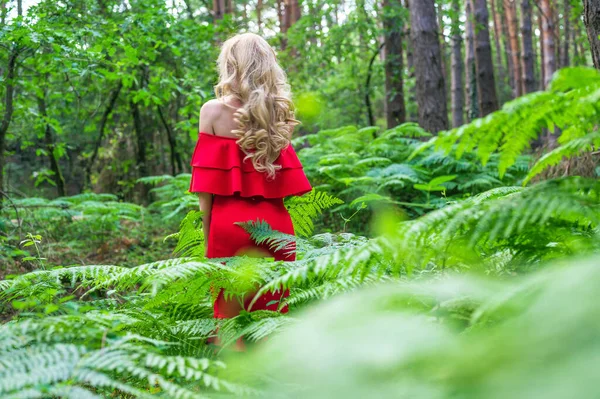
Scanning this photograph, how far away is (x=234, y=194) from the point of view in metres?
3.27

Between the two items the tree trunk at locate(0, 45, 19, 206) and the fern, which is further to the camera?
the tree trunk at locate(0, 45, 19, 206)

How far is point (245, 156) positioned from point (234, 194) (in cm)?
25

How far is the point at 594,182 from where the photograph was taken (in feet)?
5.26

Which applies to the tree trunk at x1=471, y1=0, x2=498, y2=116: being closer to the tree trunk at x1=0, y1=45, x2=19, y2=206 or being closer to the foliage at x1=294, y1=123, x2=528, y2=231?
the foliage at x1=294, y1=123, x2=528, y2=231

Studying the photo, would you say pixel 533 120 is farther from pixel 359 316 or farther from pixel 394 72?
pixel 394 72

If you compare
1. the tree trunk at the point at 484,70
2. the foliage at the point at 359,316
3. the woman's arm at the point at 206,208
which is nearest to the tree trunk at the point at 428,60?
the tree trunk at the point at 484,70

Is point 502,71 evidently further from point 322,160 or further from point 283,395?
point 283,395

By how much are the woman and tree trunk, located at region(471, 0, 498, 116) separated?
382 inches

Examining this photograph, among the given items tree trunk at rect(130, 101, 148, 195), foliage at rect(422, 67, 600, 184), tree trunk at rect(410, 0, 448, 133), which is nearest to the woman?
foliage at rect(422, 67, 600, 184)

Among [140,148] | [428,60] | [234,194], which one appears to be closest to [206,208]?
[234,194]

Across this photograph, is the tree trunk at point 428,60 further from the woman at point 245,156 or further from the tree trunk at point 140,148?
the tree trunk at point 140,148

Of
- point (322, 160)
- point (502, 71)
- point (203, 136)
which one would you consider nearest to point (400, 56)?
point (322, 160)

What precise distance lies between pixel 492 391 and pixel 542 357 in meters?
0.10

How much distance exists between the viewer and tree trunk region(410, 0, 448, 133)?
906 centimetres
